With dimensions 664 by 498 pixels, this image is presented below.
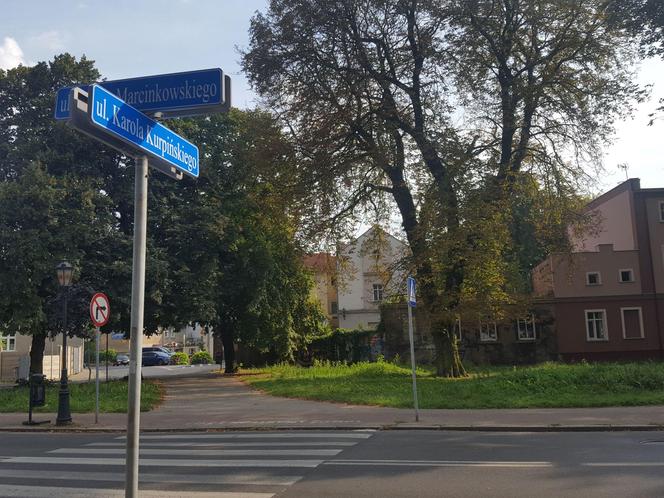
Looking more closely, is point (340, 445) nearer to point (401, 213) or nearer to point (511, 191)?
point (511, 191)

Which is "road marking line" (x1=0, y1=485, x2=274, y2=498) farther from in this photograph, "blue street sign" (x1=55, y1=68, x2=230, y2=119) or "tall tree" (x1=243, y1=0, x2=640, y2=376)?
"tall tree" (x1=243, y1=0, x2=640, y2=376)

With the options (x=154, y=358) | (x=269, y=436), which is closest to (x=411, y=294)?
(x=269, y=436)

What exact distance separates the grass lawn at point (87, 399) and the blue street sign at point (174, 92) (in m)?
15.2

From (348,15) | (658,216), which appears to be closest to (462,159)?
(348,15)

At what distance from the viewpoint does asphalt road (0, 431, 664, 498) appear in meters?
7.73

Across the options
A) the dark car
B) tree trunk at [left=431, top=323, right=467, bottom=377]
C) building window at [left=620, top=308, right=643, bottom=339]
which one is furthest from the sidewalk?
the dark car

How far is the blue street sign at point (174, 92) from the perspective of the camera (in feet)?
15.2

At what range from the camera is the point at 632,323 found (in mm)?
39375

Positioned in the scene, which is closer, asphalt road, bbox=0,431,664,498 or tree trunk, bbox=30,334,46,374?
asphalt road, bbox=0,431,664,498

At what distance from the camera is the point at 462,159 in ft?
75.7

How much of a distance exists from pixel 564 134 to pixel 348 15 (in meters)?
9.80

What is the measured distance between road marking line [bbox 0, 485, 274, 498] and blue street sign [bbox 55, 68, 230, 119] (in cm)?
490

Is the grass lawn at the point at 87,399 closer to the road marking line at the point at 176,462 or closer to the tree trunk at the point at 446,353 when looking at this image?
the road marking line at the point at 176,462

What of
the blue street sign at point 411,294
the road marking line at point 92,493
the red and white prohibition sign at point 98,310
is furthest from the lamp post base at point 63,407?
the blue street sign at point 411,294
